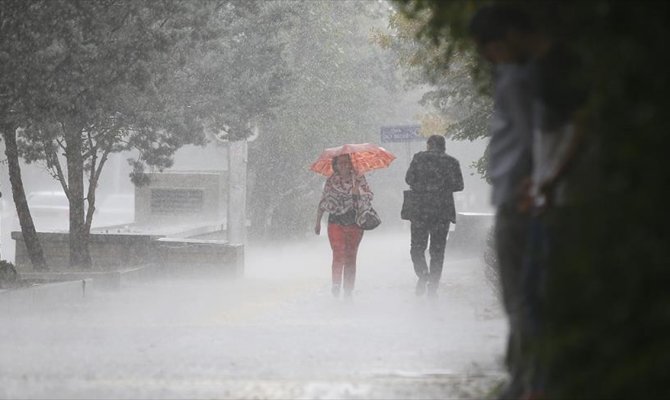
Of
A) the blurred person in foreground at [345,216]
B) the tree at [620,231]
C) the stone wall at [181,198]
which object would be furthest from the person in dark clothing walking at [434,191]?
the stone wall at [181,198]

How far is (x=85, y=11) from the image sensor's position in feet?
47.9

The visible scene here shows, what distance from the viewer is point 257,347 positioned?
32.5ft

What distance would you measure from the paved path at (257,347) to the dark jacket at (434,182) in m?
1.03

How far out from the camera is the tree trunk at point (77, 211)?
21469mm

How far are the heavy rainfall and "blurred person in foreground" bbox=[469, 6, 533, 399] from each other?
0.03ft

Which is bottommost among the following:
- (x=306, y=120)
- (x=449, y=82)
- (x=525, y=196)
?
(x=306, y=120)

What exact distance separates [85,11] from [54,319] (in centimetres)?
326

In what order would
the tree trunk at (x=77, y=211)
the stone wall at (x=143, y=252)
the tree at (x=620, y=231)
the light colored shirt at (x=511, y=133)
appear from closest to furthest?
1. the tree at (x=620, y=231)
2. the light colored shirt at (x=511, y=133)
3. the tree trunk at (x=77, y=211)
4. the stone wall at (x=143, y=252)

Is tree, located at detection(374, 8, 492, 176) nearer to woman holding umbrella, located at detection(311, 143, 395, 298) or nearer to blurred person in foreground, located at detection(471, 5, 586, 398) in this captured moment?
woman holding umbrella, located at detection(311, 143, 395, 298)

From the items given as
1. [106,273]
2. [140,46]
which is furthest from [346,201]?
[106,273]

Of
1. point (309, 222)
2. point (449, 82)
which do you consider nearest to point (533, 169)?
point (449, 82)

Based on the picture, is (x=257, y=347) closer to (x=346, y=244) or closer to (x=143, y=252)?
(x=346, y=244)

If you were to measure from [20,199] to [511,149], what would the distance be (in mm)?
15025

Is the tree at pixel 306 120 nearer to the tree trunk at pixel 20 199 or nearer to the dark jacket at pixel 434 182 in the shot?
the tree trunk at pixel 20 199
